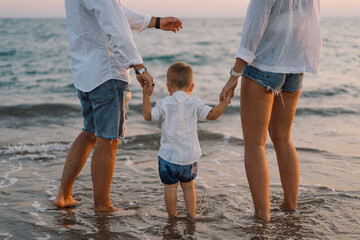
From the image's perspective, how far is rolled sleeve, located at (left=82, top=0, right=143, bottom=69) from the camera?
9.77ft

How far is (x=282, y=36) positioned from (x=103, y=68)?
138 cm

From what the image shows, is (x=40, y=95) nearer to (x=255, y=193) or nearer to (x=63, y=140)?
(x=63, y=140)

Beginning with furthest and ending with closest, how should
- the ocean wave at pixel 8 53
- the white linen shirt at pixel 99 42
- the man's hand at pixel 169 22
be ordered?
the ocean wave at pixel 8 53 < the man's hand at pixel 169 22 < the white linen shirt at pixel 99 42

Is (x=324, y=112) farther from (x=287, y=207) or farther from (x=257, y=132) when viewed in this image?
(x=257, y=132)

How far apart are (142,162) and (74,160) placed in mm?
1848

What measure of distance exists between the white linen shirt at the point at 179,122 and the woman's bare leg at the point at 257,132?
315 mm

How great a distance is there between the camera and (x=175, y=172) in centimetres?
320

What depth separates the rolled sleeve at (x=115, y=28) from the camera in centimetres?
298

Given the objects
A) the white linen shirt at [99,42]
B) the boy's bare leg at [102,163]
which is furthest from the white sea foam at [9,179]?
the white linen shirt at [99,42]

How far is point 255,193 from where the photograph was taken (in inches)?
130

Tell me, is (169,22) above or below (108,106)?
above

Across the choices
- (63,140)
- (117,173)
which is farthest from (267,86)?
(63,140)

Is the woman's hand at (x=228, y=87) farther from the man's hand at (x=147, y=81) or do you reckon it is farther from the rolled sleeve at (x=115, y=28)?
the rolled sleeve at (x=115, y=28)

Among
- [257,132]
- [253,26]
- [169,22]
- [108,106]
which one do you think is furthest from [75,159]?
[253,26]
